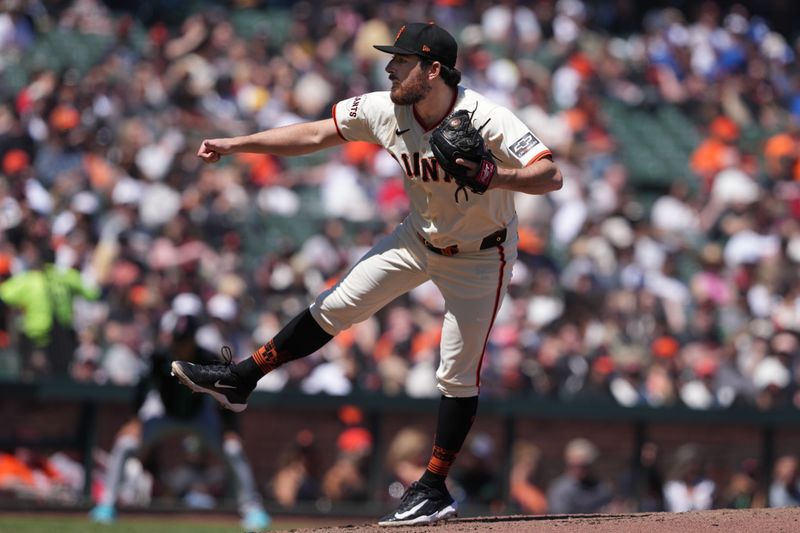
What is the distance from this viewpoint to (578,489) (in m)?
10.4

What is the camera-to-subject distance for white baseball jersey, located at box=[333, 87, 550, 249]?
555 centimetres

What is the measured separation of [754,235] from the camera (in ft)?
44.7

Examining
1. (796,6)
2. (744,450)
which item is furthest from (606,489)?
(796,6)

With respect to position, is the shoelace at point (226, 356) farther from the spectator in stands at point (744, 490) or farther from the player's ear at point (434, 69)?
the spectator in stands at point (744, 490)

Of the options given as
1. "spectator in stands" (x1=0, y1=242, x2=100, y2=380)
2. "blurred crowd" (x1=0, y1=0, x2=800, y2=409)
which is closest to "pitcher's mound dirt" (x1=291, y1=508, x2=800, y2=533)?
"blurred crowd" (x1=0, y1=0, x2=800, y2=409)

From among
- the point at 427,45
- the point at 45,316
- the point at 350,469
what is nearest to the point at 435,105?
the point at 427,45

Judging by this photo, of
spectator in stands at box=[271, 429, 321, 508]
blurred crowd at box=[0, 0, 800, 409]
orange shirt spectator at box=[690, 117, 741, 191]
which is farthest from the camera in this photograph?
orange shirt spectator at box=[690, 117, 741, 191]

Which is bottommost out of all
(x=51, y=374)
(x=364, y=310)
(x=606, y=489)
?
(x=606, y=489)

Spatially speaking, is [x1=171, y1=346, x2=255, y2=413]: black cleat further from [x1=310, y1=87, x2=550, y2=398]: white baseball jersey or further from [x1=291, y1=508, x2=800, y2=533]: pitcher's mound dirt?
[x1=291, y1=508, x2=800, y2=533]: pitcher's mound dirt

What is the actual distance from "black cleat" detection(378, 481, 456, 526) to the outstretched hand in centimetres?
168

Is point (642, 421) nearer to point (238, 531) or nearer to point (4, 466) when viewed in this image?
point (238, 531)

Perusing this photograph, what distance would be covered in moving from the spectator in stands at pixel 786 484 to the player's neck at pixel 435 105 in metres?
6.04

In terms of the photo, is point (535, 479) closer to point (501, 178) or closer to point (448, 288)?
point (448, 288)

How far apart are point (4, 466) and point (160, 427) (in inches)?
56.3
